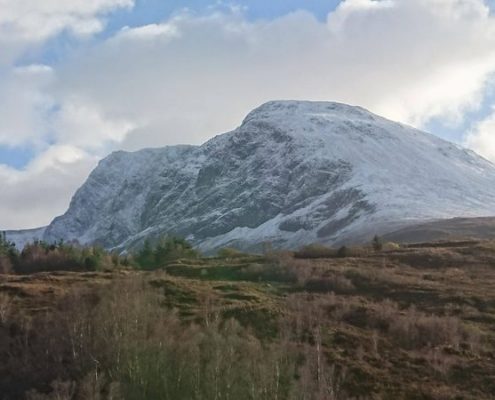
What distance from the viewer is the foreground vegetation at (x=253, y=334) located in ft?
187

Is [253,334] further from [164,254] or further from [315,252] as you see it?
[315,252]

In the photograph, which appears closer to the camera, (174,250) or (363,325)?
(363,325)

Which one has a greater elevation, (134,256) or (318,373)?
(134,256)

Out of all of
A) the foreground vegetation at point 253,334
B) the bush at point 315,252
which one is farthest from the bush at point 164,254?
the foreground vegetation at point 253,334

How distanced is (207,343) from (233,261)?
79.2 metres

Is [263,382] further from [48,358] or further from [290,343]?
[48,358]

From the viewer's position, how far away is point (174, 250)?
149000 mm

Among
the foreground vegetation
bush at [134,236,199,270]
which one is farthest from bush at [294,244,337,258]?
the foreground vegetation

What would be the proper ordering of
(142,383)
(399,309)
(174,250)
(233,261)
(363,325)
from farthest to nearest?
(174,250), (233,261), (399,309), (363,325), (142,383)

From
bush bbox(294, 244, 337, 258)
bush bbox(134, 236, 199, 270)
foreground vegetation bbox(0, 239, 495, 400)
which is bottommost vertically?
foreground vegetation bbox(0, 239, 495, 400)

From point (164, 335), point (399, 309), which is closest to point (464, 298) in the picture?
point (399, 309)

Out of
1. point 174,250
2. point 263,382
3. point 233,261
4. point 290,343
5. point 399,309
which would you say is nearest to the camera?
point 263,382

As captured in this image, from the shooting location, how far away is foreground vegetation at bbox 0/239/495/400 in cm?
5709

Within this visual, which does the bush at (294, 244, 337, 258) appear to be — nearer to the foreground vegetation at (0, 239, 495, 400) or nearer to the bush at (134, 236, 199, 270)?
the bush at (134, 236, 199, 270)
